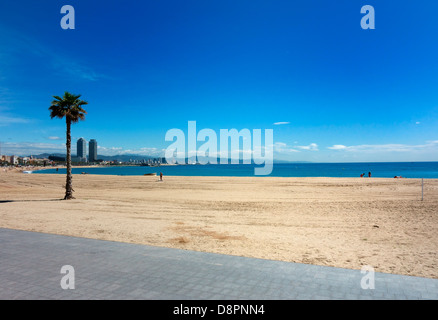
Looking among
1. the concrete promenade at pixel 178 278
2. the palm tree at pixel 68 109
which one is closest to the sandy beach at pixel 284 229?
the concrete promenade at pixel 178 278

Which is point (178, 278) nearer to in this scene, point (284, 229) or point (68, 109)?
point (284, 229)

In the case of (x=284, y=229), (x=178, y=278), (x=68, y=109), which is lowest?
(x=284, y=229)

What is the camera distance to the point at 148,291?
4953 mm

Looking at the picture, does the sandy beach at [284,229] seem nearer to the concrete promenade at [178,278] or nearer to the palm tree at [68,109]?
the concrete promenade at [178,278]

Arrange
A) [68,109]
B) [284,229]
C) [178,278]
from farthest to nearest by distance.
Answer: [68,109] → [284,229] → [178,278]

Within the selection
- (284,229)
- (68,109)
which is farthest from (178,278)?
(68,109)

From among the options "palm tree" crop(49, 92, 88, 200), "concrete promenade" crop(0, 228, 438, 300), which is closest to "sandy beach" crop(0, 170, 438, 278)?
"concrete promenade" crop(0, 228, 438, 300)

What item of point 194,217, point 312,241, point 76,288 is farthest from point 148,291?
point 194,217

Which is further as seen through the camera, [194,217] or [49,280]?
[194,217]

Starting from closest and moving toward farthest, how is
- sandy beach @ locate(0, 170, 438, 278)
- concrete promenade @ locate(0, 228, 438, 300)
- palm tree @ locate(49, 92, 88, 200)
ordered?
1. concrete promenade @ locate(0, 228, 438, 300)
2. sandy beach @ locate(0, 170, 438, 278)
3. palm tree @ locate(49, 92, 88, 200)

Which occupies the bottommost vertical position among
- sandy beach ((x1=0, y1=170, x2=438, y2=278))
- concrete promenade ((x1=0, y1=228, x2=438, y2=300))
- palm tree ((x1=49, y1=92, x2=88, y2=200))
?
sandy beach ((x1=0, y1=170, x2=438, y2=278))

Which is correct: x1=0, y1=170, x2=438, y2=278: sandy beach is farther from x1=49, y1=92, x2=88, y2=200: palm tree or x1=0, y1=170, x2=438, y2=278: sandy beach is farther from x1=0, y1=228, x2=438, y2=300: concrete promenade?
x1=49, y1=92, x2=88, y2=200: palm tree
